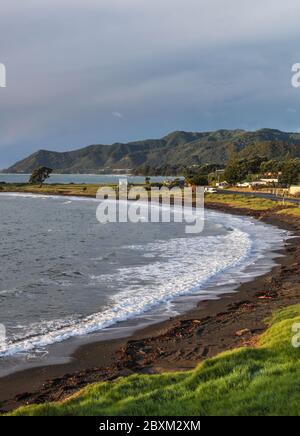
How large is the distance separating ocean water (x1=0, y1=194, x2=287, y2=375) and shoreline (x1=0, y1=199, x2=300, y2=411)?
1.27 meters

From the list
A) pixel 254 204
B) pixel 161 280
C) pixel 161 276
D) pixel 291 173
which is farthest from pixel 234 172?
pixel 161 280

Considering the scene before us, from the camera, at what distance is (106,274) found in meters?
32.3

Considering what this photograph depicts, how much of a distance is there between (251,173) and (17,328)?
519ft

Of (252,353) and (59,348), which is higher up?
(252,353)

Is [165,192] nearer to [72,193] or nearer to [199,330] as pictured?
[72,193]

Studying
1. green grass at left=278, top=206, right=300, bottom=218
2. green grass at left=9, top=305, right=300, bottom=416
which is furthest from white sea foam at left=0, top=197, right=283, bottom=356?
green grass at left=278, top=206, right=300, bottom=218

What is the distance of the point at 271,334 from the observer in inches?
611

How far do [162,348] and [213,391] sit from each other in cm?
668

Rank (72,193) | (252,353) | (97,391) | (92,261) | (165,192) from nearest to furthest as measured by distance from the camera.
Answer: (97,391)
(252,353)
(92,261)
(165,192)
(72,193)

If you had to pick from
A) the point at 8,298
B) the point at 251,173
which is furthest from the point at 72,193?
the point at 8,298

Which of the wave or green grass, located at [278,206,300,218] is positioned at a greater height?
green grass, located at [278,206,300,218]

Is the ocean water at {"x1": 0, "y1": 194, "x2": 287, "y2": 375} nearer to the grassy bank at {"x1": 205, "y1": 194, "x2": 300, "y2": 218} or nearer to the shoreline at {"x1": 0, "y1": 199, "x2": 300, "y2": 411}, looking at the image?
the shoreline at {"x1": 0, "y1": 199, "x2": 300, "y2": 411}

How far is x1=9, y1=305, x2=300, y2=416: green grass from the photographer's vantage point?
9180 mm

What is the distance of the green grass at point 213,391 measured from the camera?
30.1 ft
